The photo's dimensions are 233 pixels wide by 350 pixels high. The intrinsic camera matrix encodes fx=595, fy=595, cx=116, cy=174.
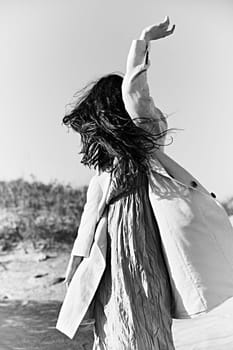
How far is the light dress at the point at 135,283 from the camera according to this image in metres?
1.21

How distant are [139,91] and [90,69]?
978mm

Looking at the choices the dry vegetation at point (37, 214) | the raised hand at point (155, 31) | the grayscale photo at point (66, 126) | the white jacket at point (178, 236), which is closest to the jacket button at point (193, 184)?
the white jacket at point (178, 236)

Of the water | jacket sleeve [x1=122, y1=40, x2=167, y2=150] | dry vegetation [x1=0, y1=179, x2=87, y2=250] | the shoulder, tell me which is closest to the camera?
jacket sleeve [x1=122, y1=40, x2=167, y2=150]

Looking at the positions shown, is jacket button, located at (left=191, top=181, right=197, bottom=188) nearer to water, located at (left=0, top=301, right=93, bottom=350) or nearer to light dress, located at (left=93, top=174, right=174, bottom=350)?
light dress, located at (left=93, top=174, right=174, bottom=350)

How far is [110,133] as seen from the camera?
48.4 inches

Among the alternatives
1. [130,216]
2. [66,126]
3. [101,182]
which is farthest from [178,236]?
[66,126]

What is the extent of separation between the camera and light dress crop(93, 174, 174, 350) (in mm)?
1215

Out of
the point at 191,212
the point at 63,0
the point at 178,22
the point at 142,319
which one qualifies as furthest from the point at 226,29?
the point at 142,319

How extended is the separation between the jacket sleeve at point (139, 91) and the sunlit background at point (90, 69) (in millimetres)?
913

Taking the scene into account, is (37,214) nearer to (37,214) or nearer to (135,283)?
Answer: (37,214)

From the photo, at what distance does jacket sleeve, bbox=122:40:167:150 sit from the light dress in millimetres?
128

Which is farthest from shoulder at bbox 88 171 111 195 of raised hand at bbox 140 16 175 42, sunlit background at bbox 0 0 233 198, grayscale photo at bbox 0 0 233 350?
sunlit background at bbox 0 0 233 198

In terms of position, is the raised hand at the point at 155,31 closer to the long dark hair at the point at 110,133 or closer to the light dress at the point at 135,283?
the long dark hair at the point at 110,133

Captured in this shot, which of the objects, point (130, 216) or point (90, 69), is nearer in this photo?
point (130, 216)
